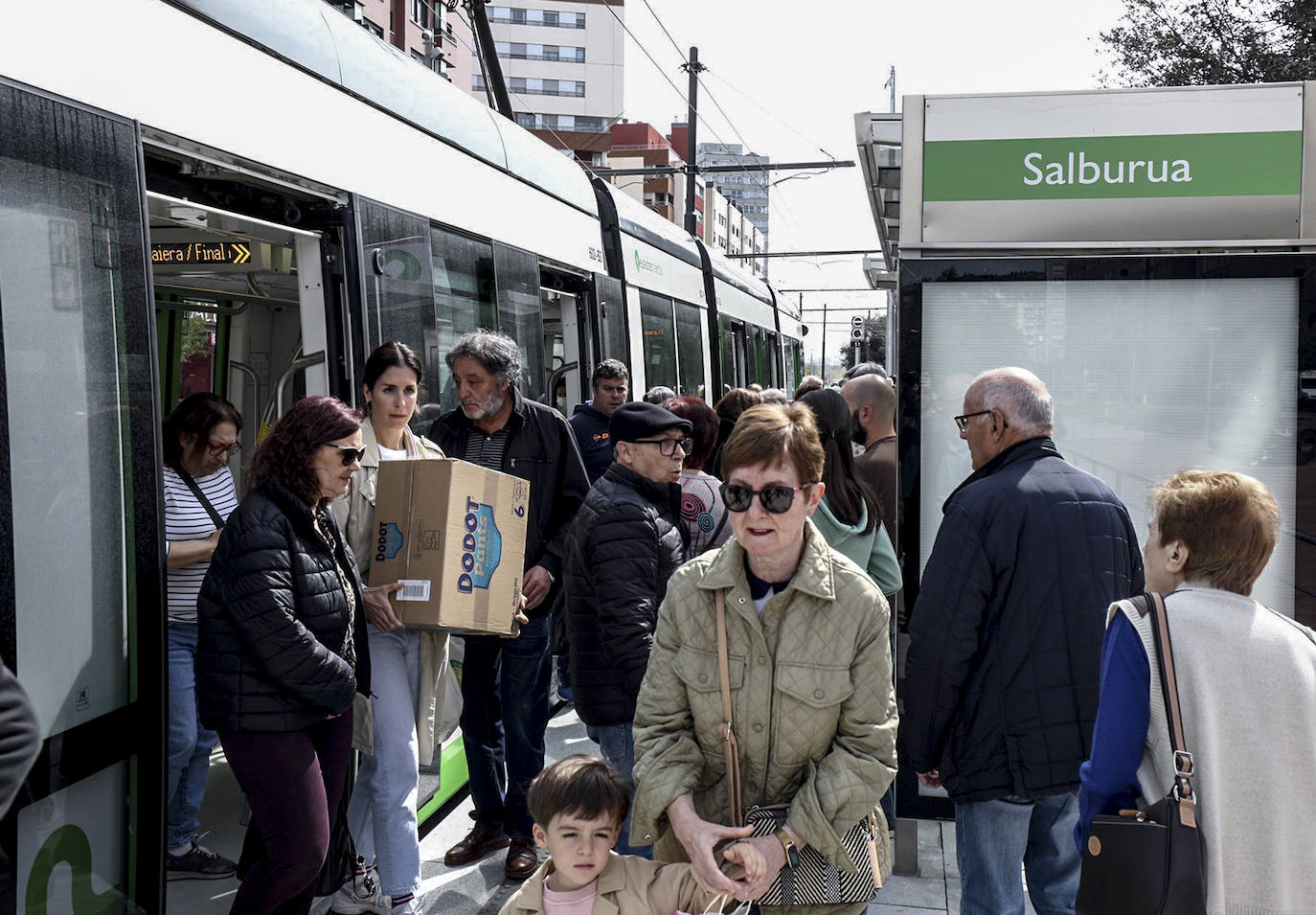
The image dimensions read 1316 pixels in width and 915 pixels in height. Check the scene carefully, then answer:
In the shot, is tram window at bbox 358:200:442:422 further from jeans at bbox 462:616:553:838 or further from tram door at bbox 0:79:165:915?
tram door at bbox 0:79:165:915

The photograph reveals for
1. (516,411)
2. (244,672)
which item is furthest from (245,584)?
(516,411)

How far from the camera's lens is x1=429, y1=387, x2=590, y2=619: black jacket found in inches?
189

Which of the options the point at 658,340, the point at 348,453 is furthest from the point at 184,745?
the point at 658,340

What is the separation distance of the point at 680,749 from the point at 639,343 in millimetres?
7633

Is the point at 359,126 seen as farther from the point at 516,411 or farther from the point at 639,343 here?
the point at 639,343

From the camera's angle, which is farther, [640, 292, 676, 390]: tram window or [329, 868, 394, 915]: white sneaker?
[640, 292, 676, 390]: tram window

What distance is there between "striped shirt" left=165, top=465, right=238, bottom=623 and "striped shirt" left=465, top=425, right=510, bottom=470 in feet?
2.99

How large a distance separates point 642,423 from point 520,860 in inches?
77.7

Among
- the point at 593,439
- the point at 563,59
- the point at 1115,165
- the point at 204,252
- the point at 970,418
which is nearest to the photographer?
the point at 970,418

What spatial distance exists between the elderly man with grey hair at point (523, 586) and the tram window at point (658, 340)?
17.1ft

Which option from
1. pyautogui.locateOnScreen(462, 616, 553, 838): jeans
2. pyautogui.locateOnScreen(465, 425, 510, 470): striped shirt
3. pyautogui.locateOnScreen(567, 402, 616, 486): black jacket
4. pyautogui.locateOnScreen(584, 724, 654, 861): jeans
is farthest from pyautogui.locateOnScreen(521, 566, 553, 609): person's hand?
pyautogui.locateOnScreen(567, 402, 616, 486): black jacket

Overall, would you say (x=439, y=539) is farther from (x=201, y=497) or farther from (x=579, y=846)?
(x=579, y=846)

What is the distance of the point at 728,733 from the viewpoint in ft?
8.21

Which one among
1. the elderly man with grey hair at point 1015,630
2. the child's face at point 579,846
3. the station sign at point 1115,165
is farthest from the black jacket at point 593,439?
the child's face at point 579,846
